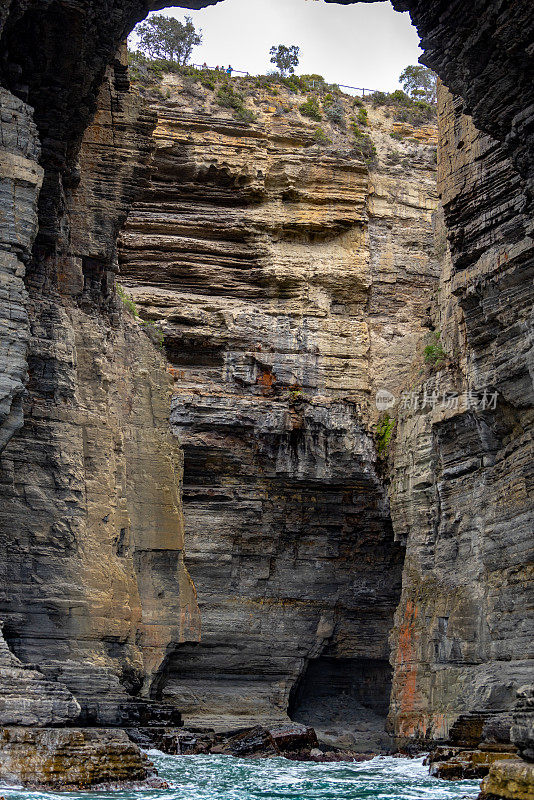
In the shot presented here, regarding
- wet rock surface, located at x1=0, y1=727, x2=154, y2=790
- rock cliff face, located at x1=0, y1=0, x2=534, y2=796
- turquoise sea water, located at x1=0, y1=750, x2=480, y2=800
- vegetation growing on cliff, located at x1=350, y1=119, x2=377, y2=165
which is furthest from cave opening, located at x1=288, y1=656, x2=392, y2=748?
wet rock surface, located at x1=0, y1=727, x2=154, y2=790

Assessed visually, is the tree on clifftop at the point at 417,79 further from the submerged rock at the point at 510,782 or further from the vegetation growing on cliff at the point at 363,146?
the submerged rock at the point at 510,782

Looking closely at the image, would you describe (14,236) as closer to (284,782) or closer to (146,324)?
(284,782)

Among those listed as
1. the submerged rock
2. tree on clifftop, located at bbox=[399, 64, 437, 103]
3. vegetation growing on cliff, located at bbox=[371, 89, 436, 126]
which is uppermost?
tree on clifftop, located at bbox=[399, 64, 437, 103]

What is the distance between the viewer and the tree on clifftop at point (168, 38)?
43.1 m

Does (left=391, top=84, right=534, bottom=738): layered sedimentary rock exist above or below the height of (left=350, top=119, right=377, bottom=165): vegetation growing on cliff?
below

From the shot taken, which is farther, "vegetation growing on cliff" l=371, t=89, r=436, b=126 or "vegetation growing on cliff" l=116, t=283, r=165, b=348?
"vegetation growing on cliff" l=371, t=89, r=436, b=126

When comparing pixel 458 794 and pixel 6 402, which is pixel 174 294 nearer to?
pixel 6 402

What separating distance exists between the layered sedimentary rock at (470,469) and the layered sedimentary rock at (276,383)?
3.69 meters

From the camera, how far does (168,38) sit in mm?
43312

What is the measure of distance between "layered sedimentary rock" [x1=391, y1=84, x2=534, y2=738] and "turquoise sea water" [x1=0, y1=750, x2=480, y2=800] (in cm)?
287

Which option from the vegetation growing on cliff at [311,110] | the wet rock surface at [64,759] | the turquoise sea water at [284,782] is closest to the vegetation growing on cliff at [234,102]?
the vegetation growing on cliff at [311,110]

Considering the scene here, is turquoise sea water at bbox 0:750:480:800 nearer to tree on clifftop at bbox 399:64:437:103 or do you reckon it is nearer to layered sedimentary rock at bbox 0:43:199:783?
layered sedimentary rock at bbox 0:43:199:783

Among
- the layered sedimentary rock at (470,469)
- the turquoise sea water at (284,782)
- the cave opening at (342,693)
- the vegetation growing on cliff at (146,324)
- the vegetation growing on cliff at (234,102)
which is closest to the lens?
the turquoise sea water at (284,782)

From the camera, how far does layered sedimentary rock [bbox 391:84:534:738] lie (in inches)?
848
